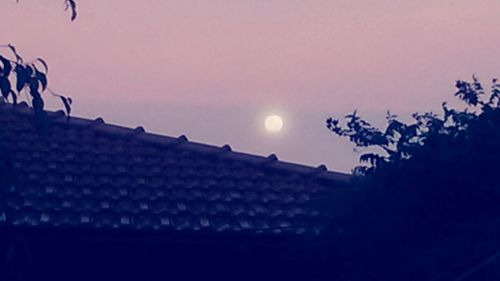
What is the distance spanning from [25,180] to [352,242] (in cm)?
359

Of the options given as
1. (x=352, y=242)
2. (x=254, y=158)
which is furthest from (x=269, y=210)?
(x=352, y=242)

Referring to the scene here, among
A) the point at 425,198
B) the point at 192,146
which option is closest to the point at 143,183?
the point at 192,146

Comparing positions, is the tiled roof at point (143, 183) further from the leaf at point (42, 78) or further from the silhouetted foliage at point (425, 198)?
the leaf at point (42, 78)

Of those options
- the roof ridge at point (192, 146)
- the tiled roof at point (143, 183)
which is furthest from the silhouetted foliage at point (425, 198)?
the roof ridge at point (192, 146)

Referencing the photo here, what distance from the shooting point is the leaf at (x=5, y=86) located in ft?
17.6

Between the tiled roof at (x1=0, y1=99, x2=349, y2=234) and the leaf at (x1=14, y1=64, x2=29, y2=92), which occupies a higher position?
the tiled roof at (x1=0, y1=99, x2=349, y2=234)

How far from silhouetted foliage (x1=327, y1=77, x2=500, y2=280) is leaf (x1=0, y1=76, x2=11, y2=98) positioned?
10.5ft

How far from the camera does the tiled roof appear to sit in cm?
914

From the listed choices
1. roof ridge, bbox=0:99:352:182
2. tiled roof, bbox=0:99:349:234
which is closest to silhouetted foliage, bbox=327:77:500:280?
tiled roof, bbox=0:99:349:234

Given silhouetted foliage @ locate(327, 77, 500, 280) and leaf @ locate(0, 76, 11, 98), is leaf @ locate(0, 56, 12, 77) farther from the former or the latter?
silhouetted foliage @ locate(327, 77, 500, 280)

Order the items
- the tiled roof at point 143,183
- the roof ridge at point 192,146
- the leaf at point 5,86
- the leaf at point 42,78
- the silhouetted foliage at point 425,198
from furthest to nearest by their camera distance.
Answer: the roof ridge at point 192,146, the tiled roof at point 143,183, the silhouetted foliage at point 425,198, the leaf at point 42,78, the leaf at point 5,86

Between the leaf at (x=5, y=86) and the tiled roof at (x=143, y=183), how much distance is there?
2.94 meters

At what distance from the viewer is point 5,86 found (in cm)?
538

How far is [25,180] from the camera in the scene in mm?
9711
